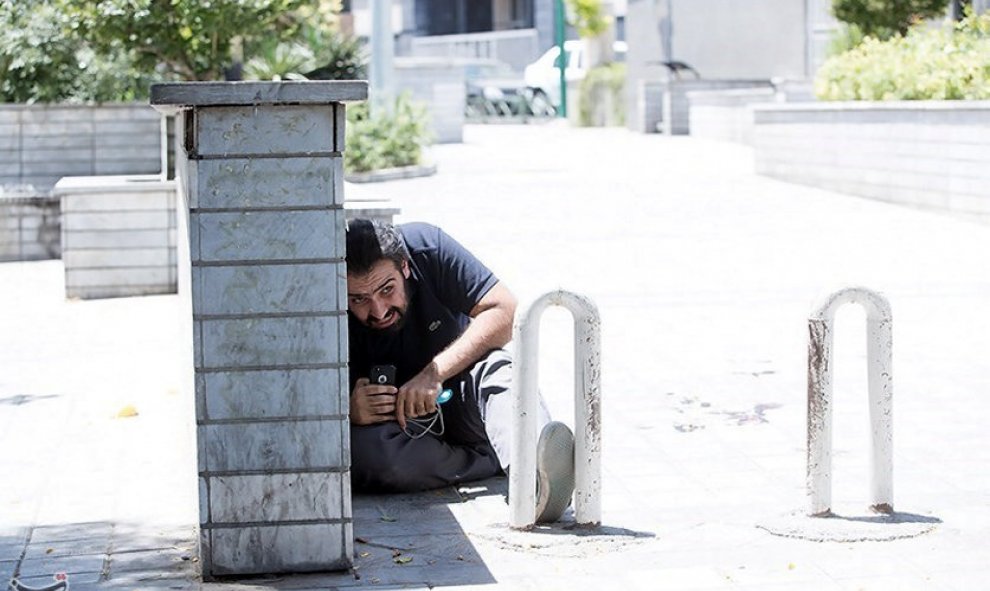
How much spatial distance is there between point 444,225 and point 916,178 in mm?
4349

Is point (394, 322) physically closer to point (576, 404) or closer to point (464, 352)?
point (464, 352)

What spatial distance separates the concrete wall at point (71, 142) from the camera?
52.3ft

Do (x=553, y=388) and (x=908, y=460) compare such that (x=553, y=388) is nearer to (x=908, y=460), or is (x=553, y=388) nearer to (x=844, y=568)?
(x=908, y=460)

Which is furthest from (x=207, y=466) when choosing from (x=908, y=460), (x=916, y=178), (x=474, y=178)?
(x=474, y=178)

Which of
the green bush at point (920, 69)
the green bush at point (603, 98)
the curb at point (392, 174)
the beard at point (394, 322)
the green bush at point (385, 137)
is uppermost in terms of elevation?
the green bush at point (603, 98)

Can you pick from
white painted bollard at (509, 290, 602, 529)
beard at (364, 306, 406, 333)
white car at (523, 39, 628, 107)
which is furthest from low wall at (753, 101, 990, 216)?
white car at (523, 39, 628, 107)

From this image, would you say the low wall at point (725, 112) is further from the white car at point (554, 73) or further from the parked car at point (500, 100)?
the parked car at point (500, 100)

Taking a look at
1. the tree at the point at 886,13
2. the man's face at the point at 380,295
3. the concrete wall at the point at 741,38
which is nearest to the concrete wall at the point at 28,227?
the man's face at the point at 380,295

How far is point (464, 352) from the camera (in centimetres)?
578

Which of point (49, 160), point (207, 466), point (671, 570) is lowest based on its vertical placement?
point (671, 570)

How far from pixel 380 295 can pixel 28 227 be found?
907cm

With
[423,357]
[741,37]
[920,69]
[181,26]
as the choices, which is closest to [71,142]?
[181,26]

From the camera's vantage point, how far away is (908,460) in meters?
6.35

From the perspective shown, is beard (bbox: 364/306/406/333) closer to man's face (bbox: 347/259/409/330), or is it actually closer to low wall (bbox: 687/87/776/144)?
man's face (bbox: 347/259/409/330)
